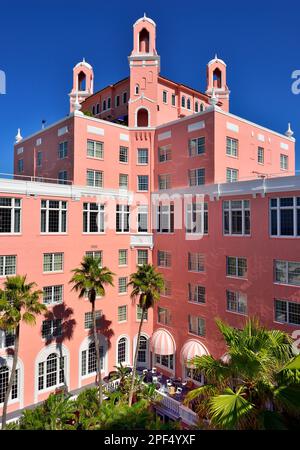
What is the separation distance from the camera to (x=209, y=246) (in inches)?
1051

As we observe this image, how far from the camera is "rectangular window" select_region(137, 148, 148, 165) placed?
3300cm

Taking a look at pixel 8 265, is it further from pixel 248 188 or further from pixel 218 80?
pixel 218 80

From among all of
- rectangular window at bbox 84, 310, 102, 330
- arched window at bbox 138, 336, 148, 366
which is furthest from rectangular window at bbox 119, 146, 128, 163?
arched window at bbox 138, 336, 148, 366

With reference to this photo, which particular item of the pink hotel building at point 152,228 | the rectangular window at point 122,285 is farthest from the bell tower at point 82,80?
the rectangular window at point 122,285

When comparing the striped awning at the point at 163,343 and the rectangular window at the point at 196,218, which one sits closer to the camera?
the rectangular window at the point at 196,218

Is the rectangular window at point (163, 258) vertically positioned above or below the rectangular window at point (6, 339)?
above

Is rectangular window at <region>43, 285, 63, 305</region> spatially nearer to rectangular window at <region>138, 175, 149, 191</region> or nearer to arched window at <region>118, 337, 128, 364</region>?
arched window at <region>118, 337, 128, 364</region>

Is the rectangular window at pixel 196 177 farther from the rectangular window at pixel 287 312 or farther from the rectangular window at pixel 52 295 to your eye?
the rectangular window at pixel 52 295

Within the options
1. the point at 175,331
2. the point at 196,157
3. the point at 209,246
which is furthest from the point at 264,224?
the point at 175,331

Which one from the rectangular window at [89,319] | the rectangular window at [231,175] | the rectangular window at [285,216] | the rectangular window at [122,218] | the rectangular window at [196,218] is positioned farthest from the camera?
the rectangular window at [122,218]

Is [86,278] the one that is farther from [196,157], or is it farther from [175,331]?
[196,157]

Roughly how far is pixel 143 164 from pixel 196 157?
6.93 metres

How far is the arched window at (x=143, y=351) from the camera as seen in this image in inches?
1260

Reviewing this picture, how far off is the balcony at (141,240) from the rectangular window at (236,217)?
9.47 m
